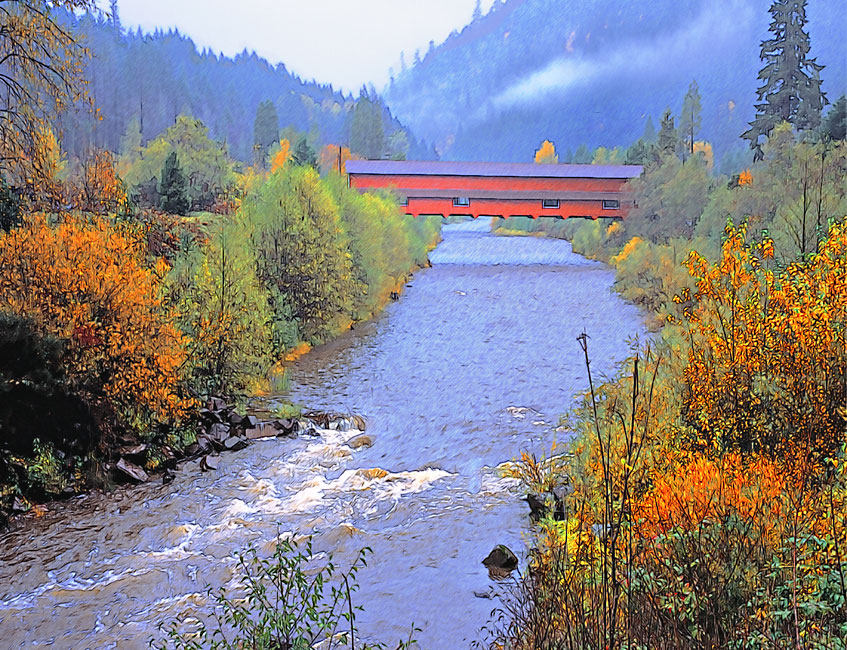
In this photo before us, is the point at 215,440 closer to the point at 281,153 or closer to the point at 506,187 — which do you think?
the point at 506,187

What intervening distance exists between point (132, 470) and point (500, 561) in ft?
17.7

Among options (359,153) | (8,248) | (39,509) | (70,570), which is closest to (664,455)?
(70,570)

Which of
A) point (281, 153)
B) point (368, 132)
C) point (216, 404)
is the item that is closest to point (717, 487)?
point (216, 404)

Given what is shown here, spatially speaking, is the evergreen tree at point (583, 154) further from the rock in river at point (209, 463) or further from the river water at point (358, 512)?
the rock in river at point (209, 463)

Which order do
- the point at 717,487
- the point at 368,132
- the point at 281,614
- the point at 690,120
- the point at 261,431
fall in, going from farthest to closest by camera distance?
the point at 368,132 < the point at 690,120 < the point at 261,431 < the point at 717,487 < the point at 281,614

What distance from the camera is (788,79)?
80.1 feet

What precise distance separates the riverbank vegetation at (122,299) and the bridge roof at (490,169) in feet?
36.8

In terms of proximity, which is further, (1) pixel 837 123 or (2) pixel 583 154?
(2) pixel 583 154

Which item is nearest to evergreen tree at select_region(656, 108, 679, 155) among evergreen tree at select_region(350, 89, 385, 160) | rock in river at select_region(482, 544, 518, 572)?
evergreen tree at select_region(350, 89, 385, 160)

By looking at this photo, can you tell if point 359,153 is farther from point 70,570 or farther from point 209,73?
point 70,570

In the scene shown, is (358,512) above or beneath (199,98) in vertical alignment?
beneath

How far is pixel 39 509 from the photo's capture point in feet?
32.6

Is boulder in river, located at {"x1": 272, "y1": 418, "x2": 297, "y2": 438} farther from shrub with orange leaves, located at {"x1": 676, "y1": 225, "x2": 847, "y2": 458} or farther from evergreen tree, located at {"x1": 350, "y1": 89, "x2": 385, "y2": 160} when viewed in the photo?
evergreen tree, located at {"x1": 350, "y1": 89, "x2": 385, "y2": 160}

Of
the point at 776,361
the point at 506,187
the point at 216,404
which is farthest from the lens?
the point at 506,187
